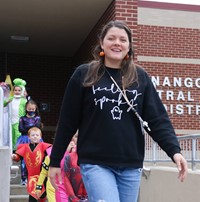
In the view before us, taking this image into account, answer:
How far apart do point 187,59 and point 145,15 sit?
1.73m

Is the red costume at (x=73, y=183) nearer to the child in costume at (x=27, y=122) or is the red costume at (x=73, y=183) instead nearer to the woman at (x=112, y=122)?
the woman at (x=112, y=122)

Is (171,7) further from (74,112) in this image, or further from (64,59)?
(74,112)

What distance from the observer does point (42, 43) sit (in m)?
15.6

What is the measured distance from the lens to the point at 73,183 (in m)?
4.13

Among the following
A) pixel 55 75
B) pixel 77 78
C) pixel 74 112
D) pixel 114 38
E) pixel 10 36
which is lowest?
pixel 74 112

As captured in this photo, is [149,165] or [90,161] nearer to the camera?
[90,161]

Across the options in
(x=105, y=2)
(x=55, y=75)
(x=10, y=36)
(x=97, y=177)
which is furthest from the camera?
(x=55, y=75)

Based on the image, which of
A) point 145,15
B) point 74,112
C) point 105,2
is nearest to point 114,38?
point 74,112

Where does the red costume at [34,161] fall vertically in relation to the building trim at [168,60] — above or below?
below

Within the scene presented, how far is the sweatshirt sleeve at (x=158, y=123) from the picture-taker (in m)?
2.90

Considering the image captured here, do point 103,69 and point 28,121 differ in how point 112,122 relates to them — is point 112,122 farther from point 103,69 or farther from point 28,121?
point 28,121

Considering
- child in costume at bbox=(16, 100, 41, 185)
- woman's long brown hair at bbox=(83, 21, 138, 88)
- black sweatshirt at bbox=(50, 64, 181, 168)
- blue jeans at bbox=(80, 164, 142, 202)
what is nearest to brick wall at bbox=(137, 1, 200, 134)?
child in costume at bbox=(16, 100, 41, 185)

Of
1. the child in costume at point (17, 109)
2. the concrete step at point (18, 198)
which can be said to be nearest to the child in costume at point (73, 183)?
the concrete step at point (18, 198)

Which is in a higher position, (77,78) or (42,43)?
(42,43)
